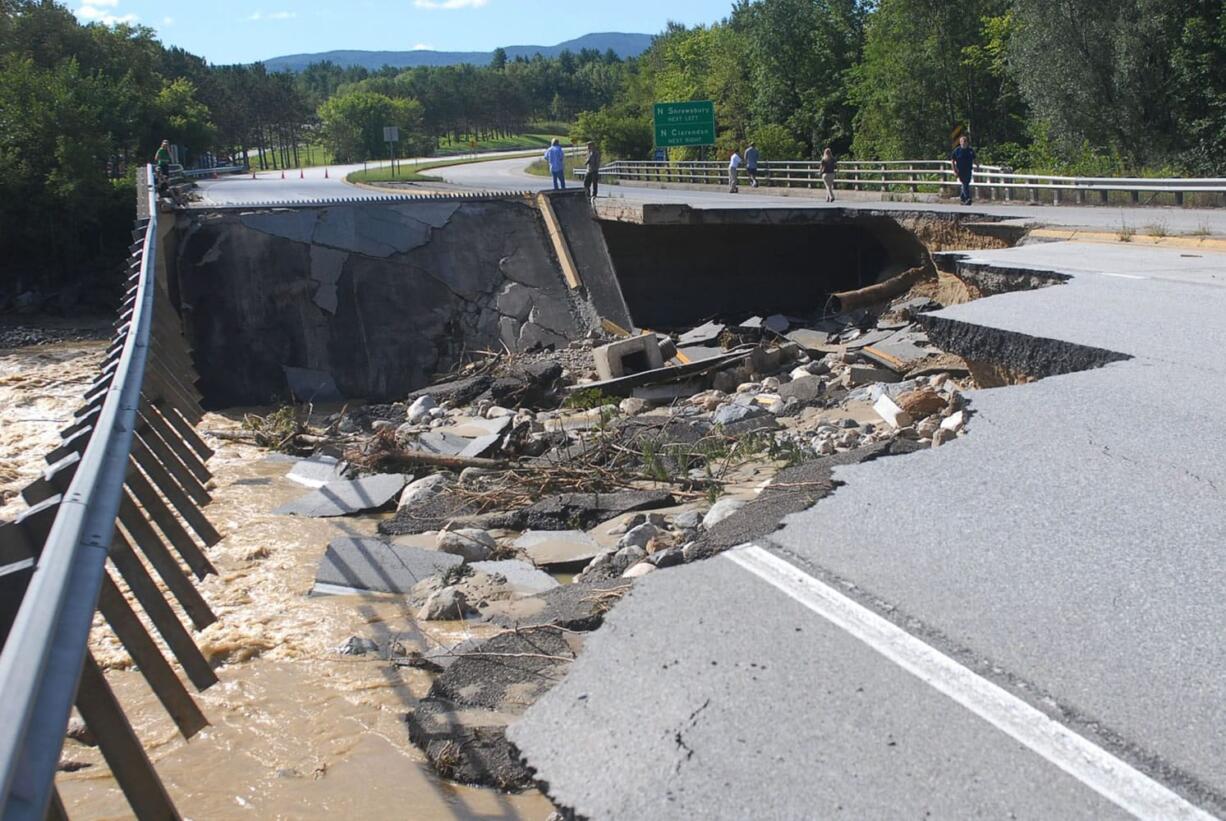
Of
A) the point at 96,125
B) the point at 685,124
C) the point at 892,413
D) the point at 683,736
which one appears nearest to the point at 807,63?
the point at 685,124

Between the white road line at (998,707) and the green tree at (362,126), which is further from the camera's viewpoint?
the green tree at (362,126)

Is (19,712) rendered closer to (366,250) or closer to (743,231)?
(366,250)

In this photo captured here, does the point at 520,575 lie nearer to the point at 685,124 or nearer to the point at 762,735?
the point at 762,735

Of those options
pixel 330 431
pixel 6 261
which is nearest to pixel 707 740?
pixel 330 431

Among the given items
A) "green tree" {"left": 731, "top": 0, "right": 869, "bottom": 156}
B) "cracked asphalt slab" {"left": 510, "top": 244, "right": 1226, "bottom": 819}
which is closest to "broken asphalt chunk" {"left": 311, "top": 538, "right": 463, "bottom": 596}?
"cracked asphalt slab" {"left": 510, "top": 244, "right": 1226, "bottom": 819}

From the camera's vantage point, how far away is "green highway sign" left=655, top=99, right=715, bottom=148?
147ft

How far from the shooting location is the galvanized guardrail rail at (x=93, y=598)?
2125 mm

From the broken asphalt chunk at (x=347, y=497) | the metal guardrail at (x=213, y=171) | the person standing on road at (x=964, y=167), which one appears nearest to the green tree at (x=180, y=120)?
the metal guardrail at (x=213, y=171)

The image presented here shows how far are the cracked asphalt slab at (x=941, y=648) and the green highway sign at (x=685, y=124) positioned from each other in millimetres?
39215

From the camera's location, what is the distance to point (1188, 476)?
604cm

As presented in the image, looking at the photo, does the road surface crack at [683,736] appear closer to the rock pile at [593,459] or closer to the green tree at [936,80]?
the rock pile at [593,459]

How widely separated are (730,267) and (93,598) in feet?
71.6

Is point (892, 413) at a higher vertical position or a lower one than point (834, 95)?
lower

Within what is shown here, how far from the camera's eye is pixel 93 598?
2799 millimetres
